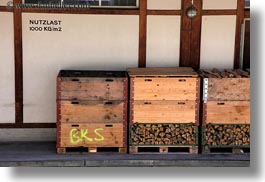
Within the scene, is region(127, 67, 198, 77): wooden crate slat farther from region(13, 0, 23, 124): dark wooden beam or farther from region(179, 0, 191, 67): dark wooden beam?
region(13, 0, 23, 124): dark wooden beam

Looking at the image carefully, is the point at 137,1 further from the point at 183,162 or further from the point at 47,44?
the point at 183,162

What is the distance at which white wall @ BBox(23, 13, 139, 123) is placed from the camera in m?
9.80

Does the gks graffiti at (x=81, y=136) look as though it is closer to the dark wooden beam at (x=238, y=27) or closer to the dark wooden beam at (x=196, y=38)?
the dark wooden beam at (x=196, y=38)

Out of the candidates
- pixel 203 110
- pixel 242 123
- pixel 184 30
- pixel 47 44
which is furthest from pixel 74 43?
pixel 242 123

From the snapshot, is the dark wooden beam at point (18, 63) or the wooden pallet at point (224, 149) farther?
the dark wooden beam at point (18, 63)

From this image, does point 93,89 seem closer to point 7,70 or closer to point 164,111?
point 164,111

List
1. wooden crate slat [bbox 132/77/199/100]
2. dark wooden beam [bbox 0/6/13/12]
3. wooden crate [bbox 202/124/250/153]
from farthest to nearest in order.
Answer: dark wooden beam [bbox 0/6/13/12] → wooden crate [bbox 202/124/250/153] → wooden crate slat [bbox 132/77/199/100]

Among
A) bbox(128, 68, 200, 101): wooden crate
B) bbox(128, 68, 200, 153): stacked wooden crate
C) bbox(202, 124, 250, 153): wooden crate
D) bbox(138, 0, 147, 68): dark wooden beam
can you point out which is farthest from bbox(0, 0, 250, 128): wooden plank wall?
bbox(202, 124, 250, 153): wooden crate

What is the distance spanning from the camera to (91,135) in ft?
29.9

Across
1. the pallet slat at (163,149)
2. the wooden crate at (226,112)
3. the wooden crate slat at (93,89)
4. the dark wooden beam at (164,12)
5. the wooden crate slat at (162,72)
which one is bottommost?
the pallet slat at (163,149)

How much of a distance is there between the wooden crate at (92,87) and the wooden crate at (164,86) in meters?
0.21

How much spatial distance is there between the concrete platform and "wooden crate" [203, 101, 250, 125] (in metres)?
0.67

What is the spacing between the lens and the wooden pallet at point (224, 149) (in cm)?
930

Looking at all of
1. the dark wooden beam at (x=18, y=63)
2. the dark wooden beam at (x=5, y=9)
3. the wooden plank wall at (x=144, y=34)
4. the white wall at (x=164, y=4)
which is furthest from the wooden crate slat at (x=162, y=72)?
the dark wooden beam at (x=5, y=9)
